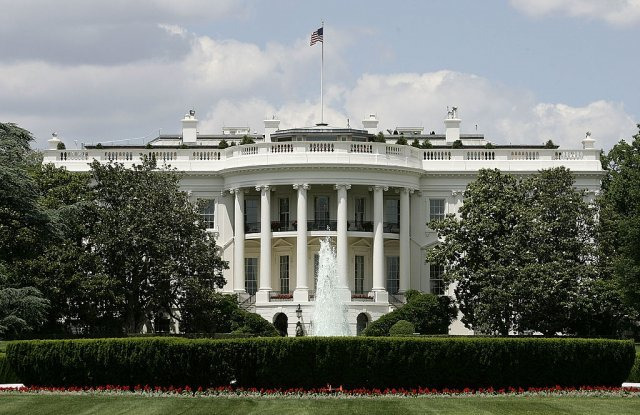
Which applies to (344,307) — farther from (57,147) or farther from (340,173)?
(57,147)

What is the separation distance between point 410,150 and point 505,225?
13.5 meters

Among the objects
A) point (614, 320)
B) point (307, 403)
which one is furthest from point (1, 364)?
point (614, 320)

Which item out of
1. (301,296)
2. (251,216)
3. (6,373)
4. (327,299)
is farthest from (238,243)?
(6,373)

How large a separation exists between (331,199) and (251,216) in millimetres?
4873

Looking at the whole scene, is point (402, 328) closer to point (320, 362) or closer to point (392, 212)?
point (392, 212)

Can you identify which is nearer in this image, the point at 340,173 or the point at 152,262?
the point at 152,262

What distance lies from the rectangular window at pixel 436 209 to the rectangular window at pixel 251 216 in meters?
10.1

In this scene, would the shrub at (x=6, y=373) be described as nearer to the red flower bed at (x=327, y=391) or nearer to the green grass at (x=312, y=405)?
the red flower bed at (x=327, y=391)

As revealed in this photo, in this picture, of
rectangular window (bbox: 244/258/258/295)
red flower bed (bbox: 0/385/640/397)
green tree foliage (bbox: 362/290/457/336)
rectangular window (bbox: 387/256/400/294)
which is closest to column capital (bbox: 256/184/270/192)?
rectangular window (bbox: 244/258/258/295)

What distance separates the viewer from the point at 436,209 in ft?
277

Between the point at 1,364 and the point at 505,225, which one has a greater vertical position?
the point at 505,225

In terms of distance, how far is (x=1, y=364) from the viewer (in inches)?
1802

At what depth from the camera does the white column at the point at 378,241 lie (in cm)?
8012

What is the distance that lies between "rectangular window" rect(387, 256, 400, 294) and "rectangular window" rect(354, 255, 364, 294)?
1.59m
